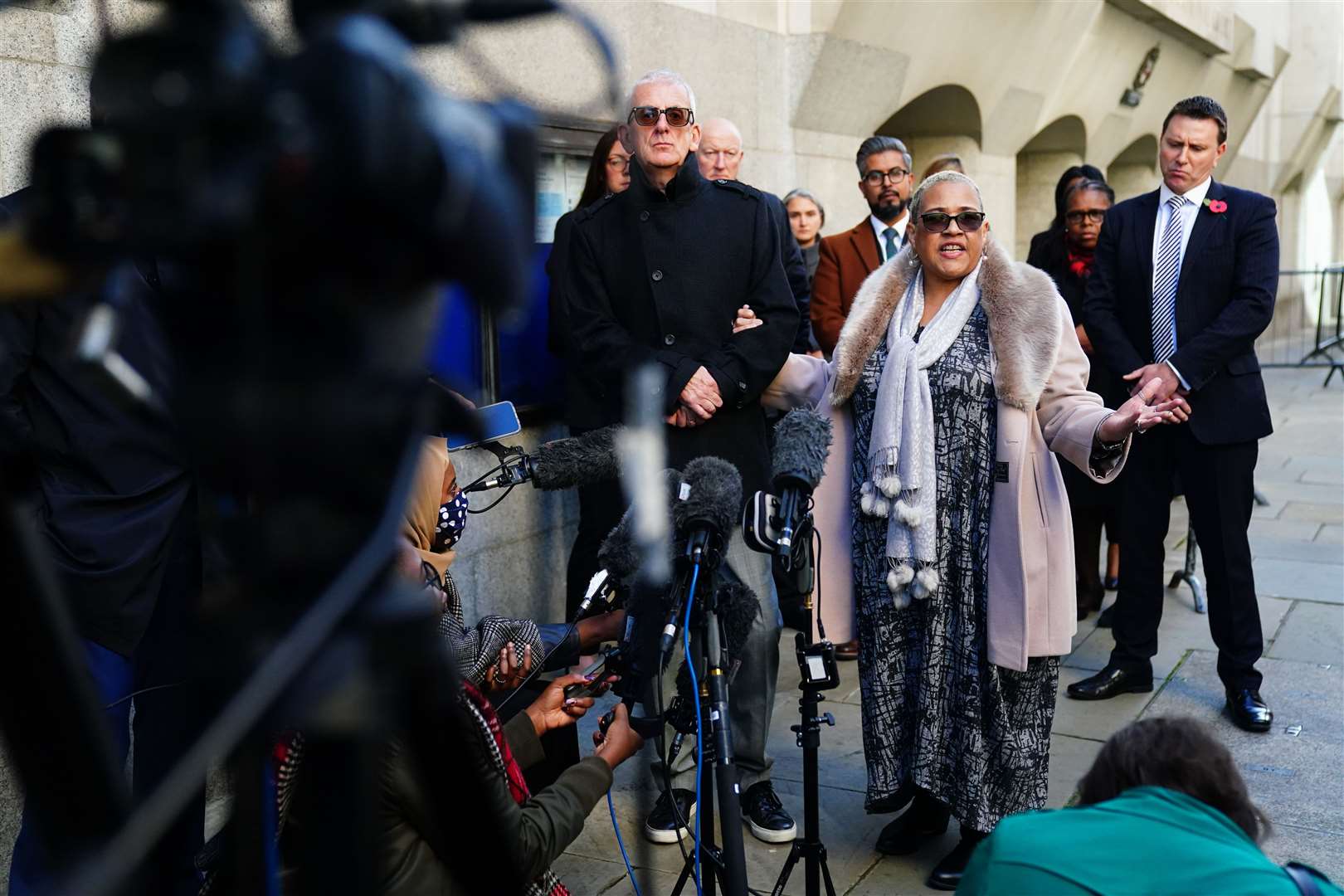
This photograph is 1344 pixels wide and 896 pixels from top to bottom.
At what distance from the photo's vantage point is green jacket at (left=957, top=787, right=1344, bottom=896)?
1880 mm

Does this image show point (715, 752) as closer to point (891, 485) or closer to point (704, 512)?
point (704, 512)

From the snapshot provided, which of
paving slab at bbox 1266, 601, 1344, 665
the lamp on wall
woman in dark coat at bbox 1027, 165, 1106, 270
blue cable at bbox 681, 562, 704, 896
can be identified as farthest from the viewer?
the lamp on wall

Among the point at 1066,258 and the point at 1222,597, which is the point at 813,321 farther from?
the point at 1222,597

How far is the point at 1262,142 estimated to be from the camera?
892 inches

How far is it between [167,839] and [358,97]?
509mm

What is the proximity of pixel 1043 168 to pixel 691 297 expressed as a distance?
40.7 ft

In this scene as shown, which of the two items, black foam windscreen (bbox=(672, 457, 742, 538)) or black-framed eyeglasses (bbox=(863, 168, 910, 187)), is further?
black-framed eyeglasses (bbox=(863, 168, 910, 187))

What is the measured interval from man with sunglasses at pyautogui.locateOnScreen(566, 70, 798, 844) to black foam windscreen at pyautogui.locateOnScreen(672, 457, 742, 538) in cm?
136

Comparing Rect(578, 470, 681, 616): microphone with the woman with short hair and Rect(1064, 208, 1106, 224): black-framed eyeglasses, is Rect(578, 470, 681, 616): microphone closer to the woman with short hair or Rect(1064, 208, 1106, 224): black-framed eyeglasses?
the woman with short hair

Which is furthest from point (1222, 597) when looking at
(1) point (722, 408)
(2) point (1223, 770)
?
(2) point (1223, 770)

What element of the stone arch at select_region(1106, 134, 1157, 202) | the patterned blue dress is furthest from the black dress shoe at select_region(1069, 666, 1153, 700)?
the stone arch at select_region(1106, 134, 1157, 202)

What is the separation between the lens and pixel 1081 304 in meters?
6.63

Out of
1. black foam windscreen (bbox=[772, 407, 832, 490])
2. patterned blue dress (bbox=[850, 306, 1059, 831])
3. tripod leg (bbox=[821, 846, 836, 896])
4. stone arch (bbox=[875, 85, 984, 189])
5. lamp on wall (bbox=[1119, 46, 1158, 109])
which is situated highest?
lamp on wall (bbox=[1119, 46, 1158, 109])

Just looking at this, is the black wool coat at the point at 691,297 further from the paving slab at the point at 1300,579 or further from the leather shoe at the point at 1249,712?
the paving slab at the point at 1300,579
